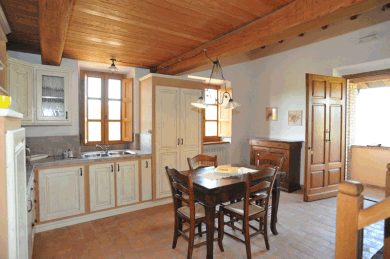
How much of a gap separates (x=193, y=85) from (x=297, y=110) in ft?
7.90

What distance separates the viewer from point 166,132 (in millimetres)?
3863

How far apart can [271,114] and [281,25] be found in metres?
3.49

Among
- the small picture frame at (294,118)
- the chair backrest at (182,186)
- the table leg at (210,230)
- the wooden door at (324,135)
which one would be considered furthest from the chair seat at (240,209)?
the small picture frame at (294,118)

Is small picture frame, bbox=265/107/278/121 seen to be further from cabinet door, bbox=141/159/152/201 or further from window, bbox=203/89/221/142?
cabinet door, bbox=141/159/152/201

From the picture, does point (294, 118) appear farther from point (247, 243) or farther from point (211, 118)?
point (247, 243)

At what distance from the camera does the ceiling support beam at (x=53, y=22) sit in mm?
1656

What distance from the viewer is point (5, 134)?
0.98 meters

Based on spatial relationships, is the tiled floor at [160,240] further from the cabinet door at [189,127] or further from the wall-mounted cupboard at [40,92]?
the wall-mounted cupboard at [40,92]

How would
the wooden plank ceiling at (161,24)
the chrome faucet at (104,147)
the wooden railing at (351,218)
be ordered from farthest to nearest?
1. the chrome faucet at (104,147)
2. the wooden plank ceiling at (161,24)
3. the wooden railing at (351,218)

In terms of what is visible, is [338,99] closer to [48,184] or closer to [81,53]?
[81,53]

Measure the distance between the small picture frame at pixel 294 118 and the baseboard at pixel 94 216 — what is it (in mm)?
3104

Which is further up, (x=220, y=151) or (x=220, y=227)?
(x=220, y=151)

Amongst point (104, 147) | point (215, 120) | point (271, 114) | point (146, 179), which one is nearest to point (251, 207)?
point (146, 179)

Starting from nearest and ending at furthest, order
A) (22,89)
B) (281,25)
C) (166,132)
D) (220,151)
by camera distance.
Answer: (281,25)
(22,89)
(166,132)
(220,151)
